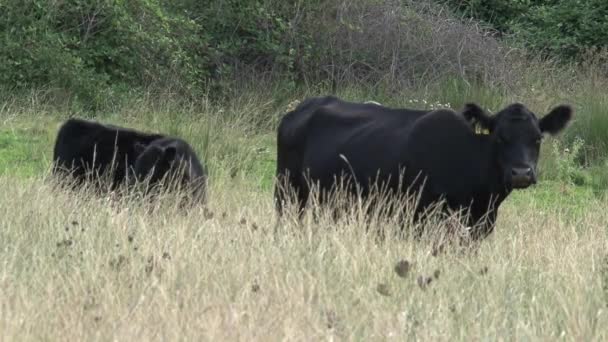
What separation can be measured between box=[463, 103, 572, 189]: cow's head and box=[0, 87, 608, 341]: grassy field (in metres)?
0.46

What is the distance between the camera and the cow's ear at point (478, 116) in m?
8.87

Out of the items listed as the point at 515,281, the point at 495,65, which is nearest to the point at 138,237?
the point at 515,281

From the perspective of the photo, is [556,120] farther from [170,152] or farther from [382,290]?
[382,290]

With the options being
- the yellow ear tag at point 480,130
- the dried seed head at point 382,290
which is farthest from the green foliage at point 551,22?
the dried seed head at point 382,290

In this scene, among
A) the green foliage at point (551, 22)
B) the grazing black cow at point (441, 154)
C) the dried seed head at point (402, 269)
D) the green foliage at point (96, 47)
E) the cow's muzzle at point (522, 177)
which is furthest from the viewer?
the green foliage at point (551, 22)

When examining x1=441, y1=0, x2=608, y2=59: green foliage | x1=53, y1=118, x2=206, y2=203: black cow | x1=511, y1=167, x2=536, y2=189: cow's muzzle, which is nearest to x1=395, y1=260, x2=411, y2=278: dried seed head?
x1=511, y1=167, x2=536, y2=189: cow's muzzle

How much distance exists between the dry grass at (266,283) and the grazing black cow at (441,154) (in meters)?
0.59

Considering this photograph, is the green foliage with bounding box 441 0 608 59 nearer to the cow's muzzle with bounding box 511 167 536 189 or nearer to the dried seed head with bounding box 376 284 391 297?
the cow's muzzle with bounding box 511 167 536 189

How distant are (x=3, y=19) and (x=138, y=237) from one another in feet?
39.9

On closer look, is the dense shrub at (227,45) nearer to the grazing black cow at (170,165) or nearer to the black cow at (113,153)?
the black cow at (113,153)

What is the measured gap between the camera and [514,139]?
8586mm

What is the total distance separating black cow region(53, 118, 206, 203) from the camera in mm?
10805

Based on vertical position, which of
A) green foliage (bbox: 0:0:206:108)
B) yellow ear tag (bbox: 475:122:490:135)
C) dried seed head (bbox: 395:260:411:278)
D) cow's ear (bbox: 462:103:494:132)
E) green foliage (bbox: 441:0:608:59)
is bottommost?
green foliage (bbox: 0:0:206:108)

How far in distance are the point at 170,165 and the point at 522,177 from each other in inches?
137
